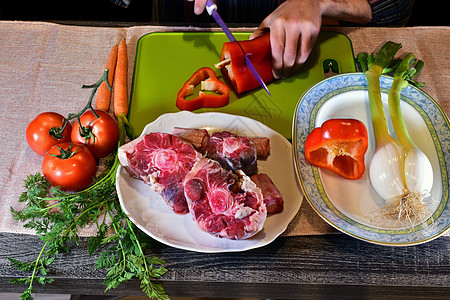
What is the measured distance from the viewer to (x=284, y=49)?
144 cm

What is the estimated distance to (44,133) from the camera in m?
1.23

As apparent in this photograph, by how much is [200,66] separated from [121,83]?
29 centimetres

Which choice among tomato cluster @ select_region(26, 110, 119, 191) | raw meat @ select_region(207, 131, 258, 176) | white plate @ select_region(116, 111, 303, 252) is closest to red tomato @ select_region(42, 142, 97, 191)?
tomato cluster @ select_region(26, 110, 119, 191)

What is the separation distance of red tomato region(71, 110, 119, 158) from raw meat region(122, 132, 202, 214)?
0.47 feet

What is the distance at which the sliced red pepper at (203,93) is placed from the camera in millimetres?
1399

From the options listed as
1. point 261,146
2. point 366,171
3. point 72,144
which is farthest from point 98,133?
point 366,171

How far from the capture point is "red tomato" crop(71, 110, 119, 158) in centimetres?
123

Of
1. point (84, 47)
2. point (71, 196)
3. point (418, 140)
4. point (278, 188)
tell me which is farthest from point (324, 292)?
point (84, 47)

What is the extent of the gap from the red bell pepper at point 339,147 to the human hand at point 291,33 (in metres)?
0.35

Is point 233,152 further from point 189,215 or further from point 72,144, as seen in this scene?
point 72,144

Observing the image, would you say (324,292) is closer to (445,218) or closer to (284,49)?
(445,218)

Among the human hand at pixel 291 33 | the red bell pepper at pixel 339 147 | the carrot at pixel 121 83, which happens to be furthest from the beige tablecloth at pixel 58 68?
the human hand at pixel 291 33

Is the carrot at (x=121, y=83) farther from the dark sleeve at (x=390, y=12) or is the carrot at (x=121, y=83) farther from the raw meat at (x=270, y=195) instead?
the dark sleeve at (x=390, y=12)

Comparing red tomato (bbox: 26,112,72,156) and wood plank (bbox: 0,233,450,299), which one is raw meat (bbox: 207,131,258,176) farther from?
red tomato (bbox: 26,112,72,156)
